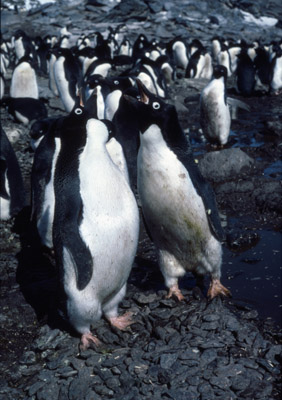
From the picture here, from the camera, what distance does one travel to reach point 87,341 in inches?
141

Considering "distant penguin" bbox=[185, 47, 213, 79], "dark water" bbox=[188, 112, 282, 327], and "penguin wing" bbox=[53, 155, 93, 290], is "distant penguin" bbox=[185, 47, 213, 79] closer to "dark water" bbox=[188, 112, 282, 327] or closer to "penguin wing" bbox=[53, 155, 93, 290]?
"dark water" bbox=[188, 112, 282, 327]

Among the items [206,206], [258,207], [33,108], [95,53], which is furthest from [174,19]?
[206,206]

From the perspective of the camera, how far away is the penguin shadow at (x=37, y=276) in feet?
13.4

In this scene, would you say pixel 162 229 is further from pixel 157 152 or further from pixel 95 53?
pixel 95 53

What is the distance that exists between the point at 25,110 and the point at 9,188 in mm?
4604

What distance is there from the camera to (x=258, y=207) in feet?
21.5

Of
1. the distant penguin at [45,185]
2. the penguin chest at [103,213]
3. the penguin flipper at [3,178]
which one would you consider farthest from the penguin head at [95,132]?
the penguin flipper at [3,178]

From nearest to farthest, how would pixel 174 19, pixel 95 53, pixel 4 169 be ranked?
pixel 4 169, pixel 95 53, pixel 174 19

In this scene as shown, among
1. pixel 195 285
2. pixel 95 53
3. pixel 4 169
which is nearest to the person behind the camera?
pixel 195 285

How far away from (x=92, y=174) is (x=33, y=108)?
7.57 m

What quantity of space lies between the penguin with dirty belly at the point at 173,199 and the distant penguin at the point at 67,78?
27.7ft

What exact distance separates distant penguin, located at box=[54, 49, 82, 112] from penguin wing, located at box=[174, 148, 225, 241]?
27.7 feet

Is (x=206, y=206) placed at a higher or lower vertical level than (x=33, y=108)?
higher

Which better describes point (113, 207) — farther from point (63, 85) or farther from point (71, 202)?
point (63, 85)
